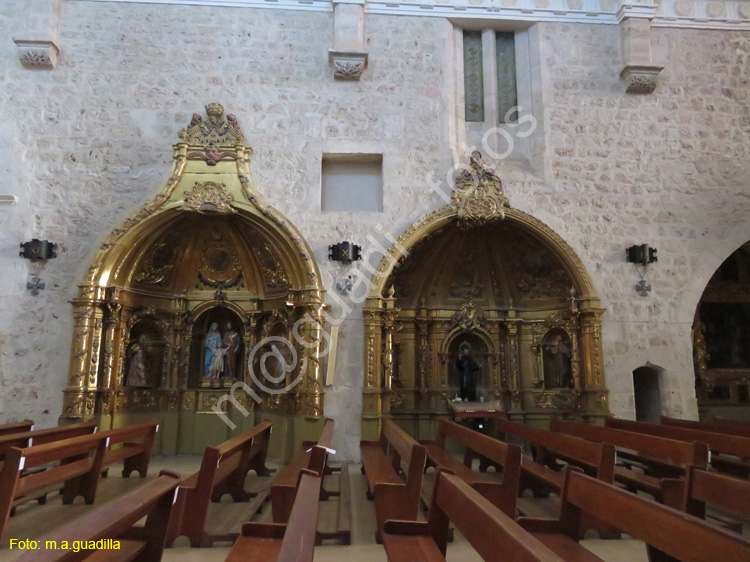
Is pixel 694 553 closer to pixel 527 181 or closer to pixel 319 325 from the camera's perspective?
pixel 319 325

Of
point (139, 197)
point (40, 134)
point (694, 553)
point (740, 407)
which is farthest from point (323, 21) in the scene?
point (740, 407)

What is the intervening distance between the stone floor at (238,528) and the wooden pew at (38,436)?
25.8 inches

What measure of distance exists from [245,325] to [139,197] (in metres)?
2.93

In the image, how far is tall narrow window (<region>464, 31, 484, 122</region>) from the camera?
10898mm

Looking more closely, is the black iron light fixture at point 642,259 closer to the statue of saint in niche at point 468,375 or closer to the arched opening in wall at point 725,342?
the arched opening in wall at point 725,342

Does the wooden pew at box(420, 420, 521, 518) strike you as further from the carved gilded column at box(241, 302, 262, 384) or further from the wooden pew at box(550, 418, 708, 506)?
the carved gilded column at box(241, 302, 262, 384)

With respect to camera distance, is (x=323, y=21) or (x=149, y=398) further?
(x=323, y=21)

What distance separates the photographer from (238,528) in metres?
4.94

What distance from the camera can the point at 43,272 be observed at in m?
9.11

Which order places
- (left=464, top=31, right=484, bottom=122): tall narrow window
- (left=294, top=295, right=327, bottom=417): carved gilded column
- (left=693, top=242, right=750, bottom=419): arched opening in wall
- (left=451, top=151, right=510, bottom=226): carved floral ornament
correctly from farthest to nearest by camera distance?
(left=693, top=242, right=750, bottom=419): arched opening in wall, (left=464, top=31, right=484, bottom=122): tall narrow window, (left=451, top=151, right=510, bottom=226): carved floral ornament, (left=294, top=295, right=327, bottom=417): carved gilded column

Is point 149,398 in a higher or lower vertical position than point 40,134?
lower

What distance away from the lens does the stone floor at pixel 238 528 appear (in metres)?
4.37

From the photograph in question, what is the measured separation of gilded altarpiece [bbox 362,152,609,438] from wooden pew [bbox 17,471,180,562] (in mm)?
5994

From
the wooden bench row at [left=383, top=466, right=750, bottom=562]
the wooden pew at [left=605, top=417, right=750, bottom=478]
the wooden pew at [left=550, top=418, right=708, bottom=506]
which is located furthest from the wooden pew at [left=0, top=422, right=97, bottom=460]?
the wooden pew at [left=605, top=417, right=750, bottom=478]
